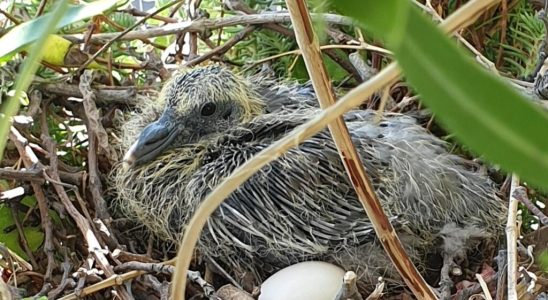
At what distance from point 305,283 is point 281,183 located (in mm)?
141

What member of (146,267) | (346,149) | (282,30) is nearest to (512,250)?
(346,149)

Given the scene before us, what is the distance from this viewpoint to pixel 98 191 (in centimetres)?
94

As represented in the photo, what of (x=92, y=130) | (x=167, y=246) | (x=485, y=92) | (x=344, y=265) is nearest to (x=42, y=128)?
(x=92, y=130)

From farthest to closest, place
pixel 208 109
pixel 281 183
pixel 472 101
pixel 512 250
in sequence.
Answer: pixel 208 109 → pixel 281 183 → pixel 512 250 → pixel 472 101

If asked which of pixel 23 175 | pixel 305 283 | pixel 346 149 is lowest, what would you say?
pixel 305 283

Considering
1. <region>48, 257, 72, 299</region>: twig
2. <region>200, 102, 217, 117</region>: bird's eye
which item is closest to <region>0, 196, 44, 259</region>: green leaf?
<region>48, 257, 72, 299</region>: twig

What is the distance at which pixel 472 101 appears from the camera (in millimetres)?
151

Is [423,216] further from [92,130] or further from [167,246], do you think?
[92,130]

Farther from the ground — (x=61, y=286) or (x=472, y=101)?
(x=472, y=101)

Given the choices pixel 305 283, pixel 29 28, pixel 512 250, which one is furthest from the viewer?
pixel 305 283

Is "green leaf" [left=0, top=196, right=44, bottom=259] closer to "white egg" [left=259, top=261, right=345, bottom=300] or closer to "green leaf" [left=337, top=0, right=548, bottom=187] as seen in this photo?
"white egg" [left=259, top=261, right=345, bottom=300]

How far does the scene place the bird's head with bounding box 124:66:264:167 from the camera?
2.98ft

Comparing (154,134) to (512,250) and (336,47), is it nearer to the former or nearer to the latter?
(336,47)

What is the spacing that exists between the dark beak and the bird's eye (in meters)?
0.05
